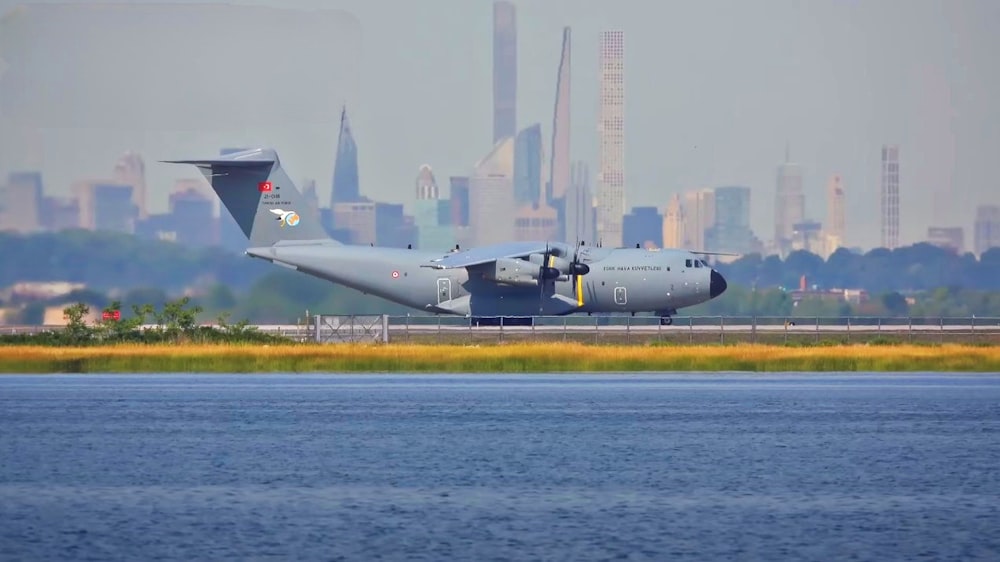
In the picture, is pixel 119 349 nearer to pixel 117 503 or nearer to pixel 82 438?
pixel 82 438

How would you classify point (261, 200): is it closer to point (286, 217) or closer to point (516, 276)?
point (286, 217)

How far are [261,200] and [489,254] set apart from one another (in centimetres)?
1183

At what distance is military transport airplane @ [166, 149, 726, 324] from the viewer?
77562 millimetres

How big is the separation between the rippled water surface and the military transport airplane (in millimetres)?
22980

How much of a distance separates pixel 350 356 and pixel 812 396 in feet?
49.5

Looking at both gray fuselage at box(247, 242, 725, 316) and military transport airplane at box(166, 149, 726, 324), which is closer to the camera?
military transport airplane at box(166, 149, 726, 324)

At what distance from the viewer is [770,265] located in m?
137

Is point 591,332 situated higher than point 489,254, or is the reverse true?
point 489,254

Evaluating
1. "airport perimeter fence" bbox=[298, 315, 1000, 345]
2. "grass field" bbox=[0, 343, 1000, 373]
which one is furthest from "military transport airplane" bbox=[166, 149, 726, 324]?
"grass field" bbox=[0, 343, 1000, 373]

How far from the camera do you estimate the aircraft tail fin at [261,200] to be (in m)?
83.4

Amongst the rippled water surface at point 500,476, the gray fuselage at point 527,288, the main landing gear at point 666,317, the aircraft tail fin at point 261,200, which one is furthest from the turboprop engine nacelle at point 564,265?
the rippled water surface at point 500,476

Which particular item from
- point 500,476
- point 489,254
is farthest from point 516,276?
point 500,476

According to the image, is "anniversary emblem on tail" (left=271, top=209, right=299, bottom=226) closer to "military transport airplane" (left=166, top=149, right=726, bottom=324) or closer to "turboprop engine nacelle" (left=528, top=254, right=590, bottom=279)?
"military transport airplane" (left=166, top=149, right=726, bottom=324)

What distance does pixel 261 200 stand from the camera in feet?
275
